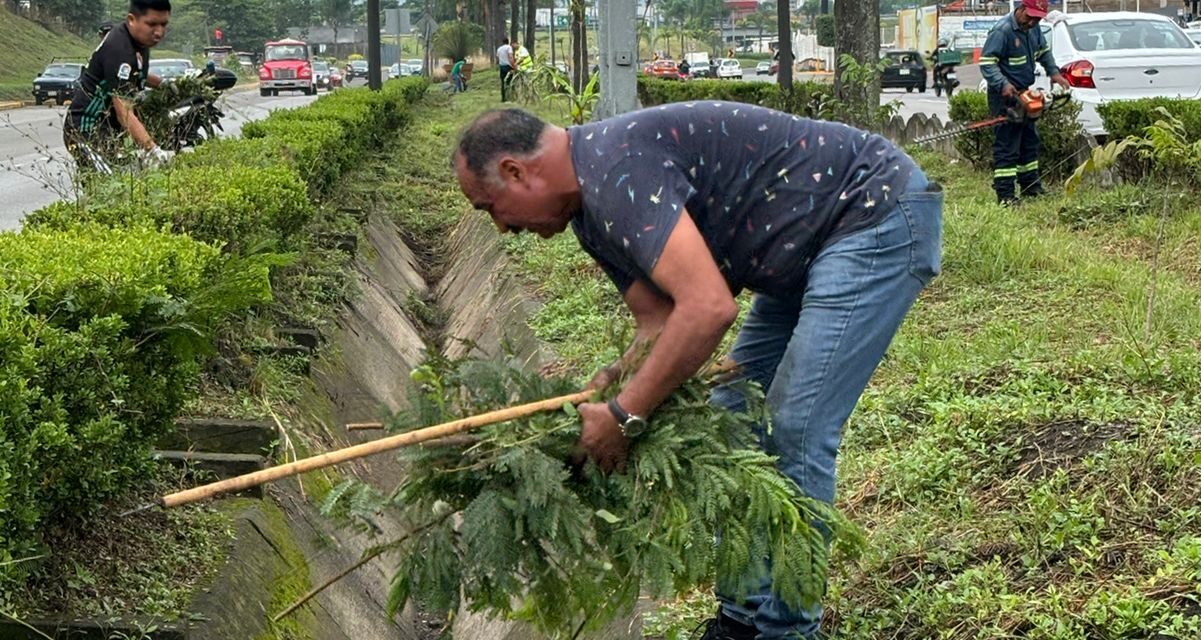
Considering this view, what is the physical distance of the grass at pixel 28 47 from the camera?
53062 millimetres

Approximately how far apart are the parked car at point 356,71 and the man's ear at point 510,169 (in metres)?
63.2

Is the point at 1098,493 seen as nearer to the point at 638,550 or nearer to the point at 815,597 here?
the point at 815,597

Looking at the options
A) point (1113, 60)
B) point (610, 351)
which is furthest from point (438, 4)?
point (610, 351)

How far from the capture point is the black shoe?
3.91 meters

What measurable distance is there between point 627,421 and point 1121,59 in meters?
12.4

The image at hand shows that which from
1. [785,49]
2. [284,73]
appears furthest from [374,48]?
[284,73]

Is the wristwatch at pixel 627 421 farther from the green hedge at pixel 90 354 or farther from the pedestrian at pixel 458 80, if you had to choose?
the pedestrian at pixel 458 80

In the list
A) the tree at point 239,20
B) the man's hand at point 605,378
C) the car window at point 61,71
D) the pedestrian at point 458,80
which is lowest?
the man's hand at point 605,378

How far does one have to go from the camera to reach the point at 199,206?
6.02m

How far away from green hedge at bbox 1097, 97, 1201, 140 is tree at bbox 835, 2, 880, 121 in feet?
6.44

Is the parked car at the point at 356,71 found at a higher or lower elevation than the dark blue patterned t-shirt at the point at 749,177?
higher

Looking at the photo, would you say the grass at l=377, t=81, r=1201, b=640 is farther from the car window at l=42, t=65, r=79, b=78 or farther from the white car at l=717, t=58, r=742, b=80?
the white car at l=717, t=58, r=742, b=80

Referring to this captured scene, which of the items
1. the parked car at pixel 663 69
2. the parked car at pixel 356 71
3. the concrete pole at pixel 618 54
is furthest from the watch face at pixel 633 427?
the parked car at pixel 356 71

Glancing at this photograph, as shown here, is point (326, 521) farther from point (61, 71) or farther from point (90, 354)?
point (61, 71)
